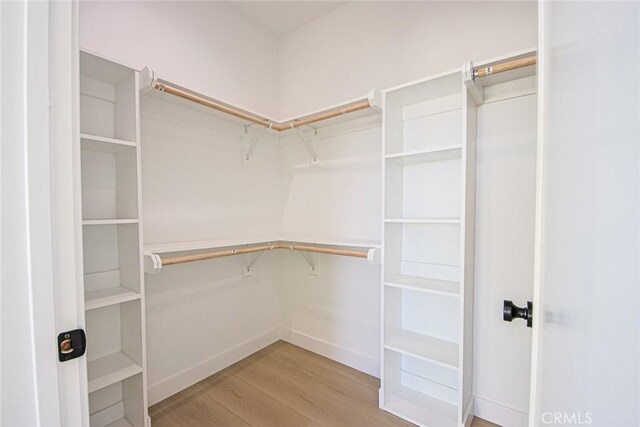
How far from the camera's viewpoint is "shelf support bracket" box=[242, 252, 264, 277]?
7.64 feet

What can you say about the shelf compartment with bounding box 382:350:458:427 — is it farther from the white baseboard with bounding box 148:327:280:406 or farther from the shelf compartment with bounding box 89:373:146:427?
the shelf compartment with bounding box 89:373:146:427

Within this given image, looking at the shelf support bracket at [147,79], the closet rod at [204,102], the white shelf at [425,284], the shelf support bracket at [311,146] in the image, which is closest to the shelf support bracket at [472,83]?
the white shelf at [425,284]

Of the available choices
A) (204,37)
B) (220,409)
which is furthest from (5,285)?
(204,37)

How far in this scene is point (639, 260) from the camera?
0.60 ft

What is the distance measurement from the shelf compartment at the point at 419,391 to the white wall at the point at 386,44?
194cm

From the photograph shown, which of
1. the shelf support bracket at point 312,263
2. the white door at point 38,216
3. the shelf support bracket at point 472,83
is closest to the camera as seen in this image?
the white door at point 38,216

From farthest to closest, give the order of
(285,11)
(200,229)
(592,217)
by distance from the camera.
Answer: (285,11) < (200,229) < (592,217)

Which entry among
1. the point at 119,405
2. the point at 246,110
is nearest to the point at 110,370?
the point at 119,405

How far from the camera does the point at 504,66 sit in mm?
1294

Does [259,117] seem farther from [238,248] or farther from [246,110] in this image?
[238,248]

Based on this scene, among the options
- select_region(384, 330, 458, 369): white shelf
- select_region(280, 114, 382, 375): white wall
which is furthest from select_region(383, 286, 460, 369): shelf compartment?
select_region(280, 114, 382, 375): white wall

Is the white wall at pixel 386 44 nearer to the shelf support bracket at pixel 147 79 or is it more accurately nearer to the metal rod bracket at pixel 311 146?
the metal rod bracket at pixel 311 146

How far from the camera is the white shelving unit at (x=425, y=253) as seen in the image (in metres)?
1.60

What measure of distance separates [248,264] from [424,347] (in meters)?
1.47
